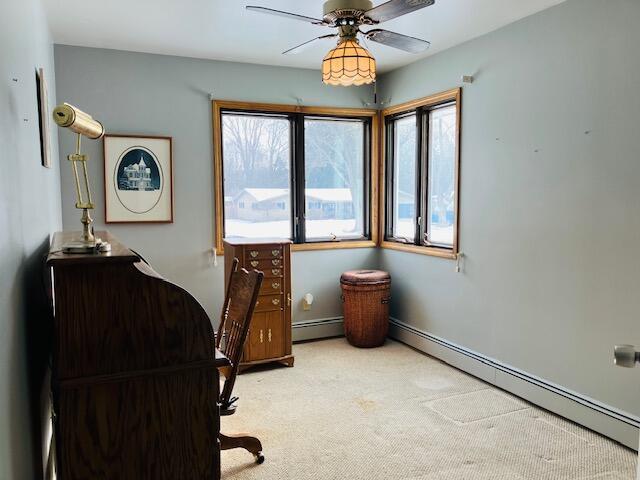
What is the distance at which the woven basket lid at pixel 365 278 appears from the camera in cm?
446

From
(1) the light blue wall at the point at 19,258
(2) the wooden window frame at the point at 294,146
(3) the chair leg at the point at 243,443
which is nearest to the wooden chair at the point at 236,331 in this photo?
(3) the chair leg at the point at 243,443

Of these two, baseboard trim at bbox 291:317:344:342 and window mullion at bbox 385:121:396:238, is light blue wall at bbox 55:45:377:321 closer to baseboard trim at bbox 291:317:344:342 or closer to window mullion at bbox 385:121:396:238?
baseboard trim at bbox 291:317:344:342

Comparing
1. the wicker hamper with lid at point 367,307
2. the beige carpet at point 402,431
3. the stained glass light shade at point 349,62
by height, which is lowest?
the beige carpet at point 402,431

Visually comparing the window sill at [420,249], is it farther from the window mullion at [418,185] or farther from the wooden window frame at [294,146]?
the wooden window frame at [294,146]

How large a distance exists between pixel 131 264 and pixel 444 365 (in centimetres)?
318

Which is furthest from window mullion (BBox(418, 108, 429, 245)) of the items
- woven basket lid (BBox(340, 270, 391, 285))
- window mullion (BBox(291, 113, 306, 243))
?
window mullion (BBox(291, 113, 306, 243))

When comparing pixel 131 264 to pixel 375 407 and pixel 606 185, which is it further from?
pixel 606 185

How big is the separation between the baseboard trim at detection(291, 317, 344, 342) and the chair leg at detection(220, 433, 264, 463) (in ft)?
6.78

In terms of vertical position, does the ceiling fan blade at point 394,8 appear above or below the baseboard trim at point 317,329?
above

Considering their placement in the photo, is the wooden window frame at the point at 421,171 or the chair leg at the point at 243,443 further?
the wooden window frame at the point at 421,171

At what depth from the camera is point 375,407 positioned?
3268 mm

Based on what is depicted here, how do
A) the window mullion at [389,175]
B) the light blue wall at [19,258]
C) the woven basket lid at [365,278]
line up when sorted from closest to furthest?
the light blue wall at [19,258]
the woven basket lid at [365,278]
the window mullion at [389,175]

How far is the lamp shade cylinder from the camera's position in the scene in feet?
4.91

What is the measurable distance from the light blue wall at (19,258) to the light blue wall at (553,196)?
275 cm
